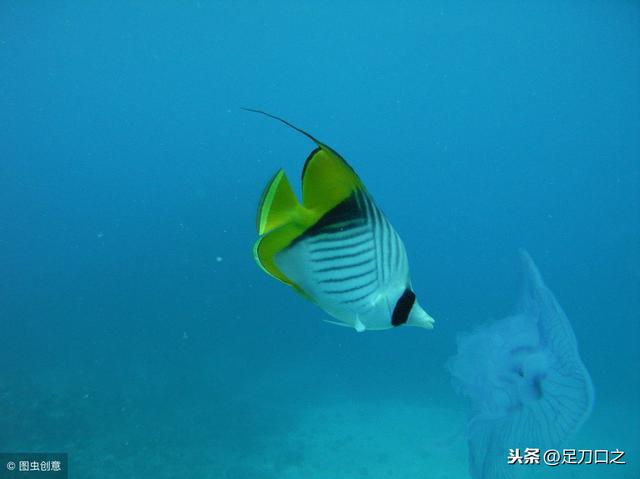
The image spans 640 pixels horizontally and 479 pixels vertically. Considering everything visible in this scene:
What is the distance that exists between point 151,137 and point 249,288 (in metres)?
12.7

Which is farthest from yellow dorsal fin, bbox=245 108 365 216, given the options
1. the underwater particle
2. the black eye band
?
the underwater particle

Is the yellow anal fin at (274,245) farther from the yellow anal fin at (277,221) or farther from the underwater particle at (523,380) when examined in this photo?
the underwater particle at (523,380)

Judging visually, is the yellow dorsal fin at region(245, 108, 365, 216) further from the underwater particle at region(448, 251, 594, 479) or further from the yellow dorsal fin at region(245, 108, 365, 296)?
the underwater particle at region(448, 251, 594, 479)

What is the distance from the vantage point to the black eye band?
107cm

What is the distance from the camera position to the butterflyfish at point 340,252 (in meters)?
1.00

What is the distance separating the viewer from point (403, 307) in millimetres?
1070

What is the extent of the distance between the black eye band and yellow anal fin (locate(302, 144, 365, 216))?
261mm

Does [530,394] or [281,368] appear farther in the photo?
[281,368]

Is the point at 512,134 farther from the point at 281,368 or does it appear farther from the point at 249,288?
the point at 281,368

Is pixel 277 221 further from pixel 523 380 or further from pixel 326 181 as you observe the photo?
pixel 523 380

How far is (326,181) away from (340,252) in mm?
160

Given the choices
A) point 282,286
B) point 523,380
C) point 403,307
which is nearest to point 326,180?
point 403,307

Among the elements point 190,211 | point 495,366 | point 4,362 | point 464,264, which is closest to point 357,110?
point 464,264

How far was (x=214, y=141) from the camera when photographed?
2280 centimetres
